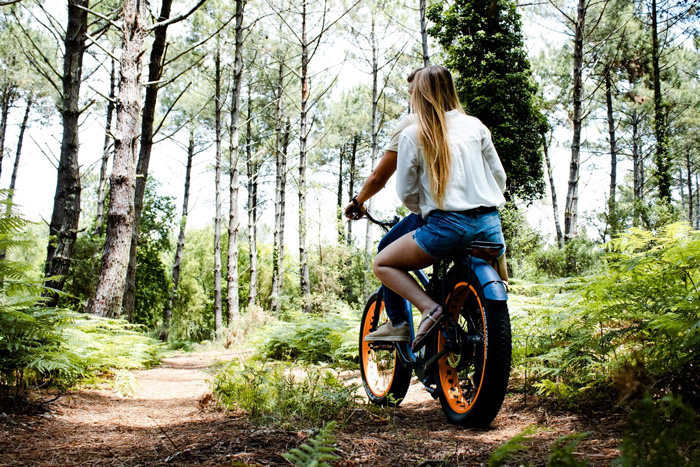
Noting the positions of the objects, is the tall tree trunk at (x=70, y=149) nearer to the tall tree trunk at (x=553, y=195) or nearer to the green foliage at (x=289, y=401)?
the green foliage at (x=289, y=401)

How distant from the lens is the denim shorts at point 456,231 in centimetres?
248

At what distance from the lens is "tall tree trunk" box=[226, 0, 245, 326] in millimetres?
12602

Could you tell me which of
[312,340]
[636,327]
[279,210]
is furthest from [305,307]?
[636,327]

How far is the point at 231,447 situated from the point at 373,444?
609 millimetres

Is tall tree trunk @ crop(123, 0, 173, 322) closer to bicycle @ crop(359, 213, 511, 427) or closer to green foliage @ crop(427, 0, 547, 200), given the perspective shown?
bicycle @ crop(359, 213, 511, 427)

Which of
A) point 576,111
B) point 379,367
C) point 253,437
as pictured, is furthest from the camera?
point 576,111

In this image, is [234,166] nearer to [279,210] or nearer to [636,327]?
[279,210]

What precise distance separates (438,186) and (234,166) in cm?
1131

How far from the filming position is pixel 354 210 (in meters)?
3.43

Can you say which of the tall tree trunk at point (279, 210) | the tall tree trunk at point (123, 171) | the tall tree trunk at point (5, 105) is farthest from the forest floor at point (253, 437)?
the tall tree trunk at point (5, 105)

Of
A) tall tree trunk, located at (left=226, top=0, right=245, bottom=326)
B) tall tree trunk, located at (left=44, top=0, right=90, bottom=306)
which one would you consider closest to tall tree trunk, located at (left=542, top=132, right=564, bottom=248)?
tall tree trunk, located at (left=226, top=0, right=245, bottom=326)

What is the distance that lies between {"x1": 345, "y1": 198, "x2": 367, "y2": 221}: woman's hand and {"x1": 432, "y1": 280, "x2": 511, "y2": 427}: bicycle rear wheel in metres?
1.05

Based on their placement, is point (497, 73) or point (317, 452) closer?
point (317, 452)

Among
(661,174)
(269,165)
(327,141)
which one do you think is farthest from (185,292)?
(661,174)
